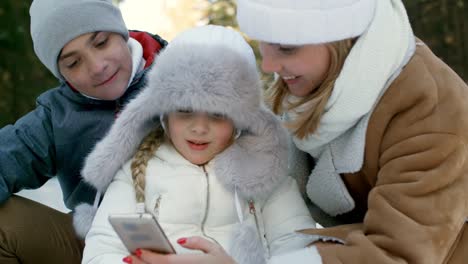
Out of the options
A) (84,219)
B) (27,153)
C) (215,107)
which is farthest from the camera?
(27,153)

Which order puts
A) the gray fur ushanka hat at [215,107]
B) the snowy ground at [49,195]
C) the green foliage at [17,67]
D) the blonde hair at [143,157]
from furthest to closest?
the green foliage at [17,67] < the snowy ground at [49,195] < the blonde hair at [143,157] < the gray fur ushanka hat at [215,107]

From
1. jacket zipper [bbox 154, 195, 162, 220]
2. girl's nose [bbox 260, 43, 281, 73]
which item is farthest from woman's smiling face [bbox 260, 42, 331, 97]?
jacket zipper [bbox 154, 195, 162, 220]

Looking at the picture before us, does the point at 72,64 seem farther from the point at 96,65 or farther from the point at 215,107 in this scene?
the point at 215,107

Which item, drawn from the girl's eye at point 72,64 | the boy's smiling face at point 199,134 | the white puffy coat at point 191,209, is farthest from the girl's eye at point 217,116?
the girl's eye at point 72,64

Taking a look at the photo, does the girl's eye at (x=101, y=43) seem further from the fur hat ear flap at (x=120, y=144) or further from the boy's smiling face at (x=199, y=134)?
the boy's smiling face at (x=199, y=134)

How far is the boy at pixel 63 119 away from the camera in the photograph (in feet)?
7.33

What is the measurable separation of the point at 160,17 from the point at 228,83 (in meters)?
5.66

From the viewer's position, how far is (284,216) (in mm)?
2006

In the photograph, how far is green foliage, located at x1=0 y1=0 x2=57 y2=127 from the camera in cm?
565

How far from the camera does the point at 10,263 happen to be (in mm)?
2223

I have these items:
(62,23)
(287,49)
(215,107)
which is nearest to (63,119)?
(62,23)

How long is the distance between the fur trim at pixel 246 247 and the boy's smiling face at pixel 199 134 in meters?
0.23

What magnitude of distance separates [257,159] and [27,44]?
414cm

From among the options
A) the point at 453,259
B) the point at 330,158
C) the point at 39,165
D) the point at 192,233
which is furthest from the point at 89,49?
the point at 453,259
